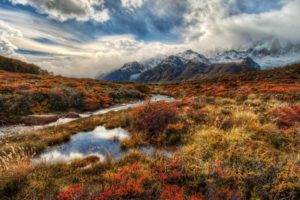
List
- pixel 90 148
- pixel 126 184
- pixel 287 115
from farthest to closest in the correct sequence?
pixel 287 115
pixel 90 148
pixel 126 184

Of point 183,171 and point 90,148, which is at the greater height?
point 183,171

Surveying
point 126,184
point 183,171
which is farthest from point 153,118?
point 126,184

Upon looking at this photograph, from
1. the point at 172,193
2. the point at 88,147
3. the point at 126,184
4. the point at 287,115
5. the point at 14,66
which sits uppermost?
the point at 14,66

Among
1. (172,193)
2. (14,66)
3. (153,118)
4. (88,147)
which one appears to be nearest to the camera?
(172,193)

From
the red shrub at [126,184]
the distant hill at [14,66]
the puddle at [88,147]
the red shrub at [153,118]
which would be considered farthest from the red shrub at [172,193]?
the distant hill at [14,66]

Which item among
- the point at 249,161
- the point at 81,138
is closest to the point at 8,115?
the point at 81,138

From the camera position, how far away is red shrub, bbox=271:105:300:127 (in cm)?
932

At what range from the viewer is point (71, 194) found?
4.39 metres

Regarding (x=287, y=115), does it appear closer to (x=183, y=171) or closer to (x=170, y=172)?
(x=183, y=171)

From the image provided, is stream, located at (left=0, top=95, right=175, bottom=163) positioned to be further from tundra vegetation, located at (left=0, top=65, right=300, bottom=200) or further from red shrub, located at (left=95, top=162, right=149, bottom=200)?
red shrub, located at (left=95, top=162, right=149, bottom=200)

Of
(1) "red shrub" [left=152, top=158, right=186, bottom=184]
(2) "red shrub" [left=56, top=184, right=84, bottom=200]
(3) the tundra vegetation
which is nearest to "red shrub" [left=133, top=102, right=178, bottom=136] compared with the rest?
(3) the tundra vegetation

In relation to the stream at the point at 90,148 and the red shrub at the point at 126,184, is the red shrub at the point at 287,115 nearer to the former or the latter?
the stream at the point at 90,148

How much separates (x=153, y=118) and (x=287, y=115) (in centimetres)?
690

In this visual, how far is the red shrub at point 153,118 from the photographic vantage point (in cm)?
996
